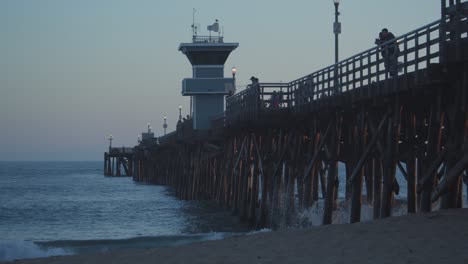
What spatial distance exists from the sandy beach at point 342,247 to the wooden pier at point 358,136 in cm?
104

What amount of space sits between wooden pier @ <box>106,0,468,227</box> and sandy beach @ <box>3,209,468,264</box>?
3.41 feet

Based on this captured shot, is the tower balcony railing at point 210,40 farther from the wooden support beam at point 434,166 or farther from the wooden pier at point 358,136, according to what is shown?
the wooden support beam at point 434,166

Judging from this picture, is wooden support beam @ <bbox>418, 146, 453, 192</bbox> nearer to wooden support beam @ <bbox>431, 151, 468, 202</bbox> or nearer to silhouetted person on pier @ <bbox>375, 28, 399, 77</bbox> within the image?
wooden support beam @ <bbox>431, 151, 468, 202</bbox>

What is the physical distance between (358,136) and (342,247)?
8.10m

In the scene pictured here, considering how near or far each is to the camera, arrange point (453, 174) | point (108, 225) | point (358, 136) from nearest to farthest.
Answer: point (453, 174) < point (358, 136) < point (108, 225)

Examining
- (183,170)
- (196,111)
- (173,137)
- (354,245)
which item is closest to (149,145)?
(173,137)

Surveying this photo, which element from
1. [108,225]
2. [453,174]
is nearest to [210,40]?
[108,225]

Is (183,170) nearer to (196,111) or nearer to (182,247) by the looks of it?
(196,111)

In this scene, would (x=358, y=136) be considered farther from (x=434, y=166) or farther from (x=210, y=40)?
(x=210, y=40)

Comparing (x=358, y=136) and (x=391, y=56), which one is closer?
(x=391, y=56)

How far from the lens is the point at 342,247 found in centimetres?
1287

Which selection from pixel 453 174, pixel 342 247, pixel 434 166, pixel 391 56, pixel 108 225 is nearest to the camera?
pixel 342 247

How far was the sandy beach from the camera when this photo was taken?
464 inches

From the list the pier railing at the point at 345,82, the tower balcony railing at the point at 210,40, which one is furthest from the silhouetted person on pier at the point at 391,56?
the tower balcony railing at the point at 210,40
